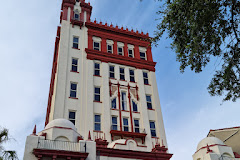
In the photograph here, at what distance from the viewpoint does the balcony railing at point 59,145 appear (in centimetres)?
1863

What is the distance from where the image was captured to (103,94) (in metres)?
30.4

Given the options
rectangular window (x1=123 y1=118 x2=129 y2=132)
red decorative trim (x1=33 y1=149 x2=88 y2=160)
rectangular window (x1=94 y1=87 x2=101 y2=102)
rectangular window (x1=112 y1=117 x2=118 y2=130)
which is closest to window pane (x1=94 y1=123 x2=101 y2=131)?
rectangular window (x1=112 y1=117 x2=118 y2=130)

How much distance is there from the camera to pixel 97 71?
32719mm

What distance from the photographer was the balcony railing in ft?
61.1

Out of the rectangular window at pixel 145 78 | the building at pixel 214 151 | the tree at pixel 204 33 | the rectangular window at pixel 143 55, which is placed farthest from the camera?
the rectangular window at pixel 143 55

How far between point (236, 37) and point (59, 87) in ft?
67.4

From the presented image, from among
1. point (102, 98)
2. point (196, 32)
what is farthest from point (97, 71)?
point (196, 32)

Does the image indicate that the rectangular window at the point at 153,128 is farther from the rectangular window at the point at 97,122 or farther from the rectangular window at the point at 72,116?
the rectangular window at the point at 72,116

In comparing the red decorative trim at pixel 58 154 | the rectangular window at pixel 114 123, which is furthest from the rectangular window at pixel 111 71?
the red decorative trim at pixel 58 154

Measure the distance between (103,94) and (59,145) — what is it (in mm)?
11986

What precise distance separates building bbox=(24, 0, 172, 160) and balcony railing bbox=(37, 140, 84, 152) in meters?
0.07

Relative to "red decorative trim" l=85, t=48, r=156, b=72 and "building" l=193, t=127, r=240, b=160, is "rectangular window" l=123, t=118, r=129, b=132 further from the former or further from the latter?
"red decorative trim" l=85, t=48, r=156, b=72

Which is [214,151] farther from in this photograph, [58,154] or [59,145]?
[58,154]

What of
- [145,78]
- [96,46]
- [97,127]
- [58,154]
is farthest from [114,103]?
[58,154]
